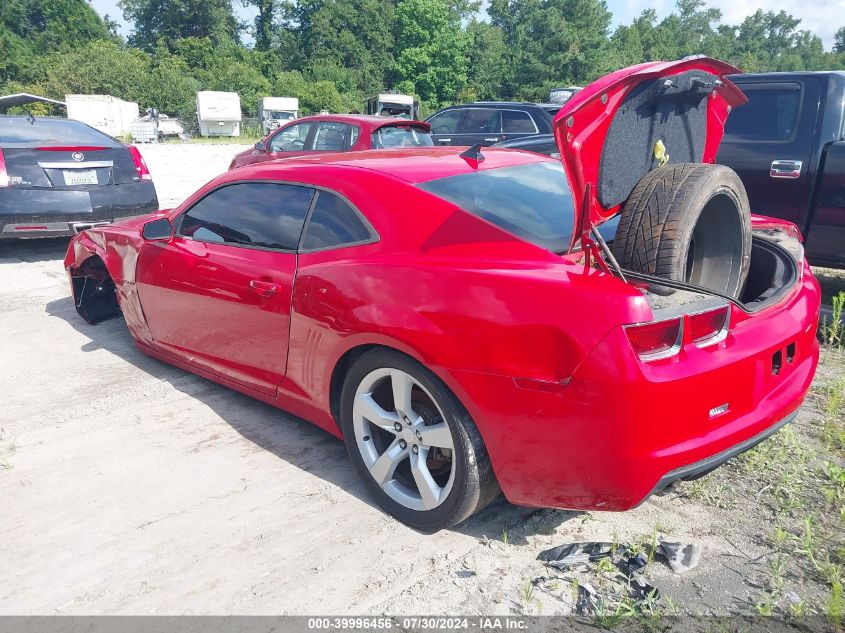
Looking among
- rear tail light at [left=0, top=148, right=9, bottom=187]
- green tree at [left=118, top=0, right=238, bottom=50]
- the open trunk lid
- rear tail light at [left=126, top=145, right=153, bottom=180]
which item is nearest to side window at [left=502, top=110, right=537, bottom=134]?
rear tail light at [left=126, top=145, right=153, bottom=180]

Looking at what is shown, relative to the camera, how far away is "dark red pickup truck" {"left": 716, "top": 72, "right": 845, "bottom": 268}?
526cm

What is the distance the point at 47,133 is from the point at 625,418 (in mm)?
7232

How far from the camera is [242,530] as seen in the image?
9.14ft

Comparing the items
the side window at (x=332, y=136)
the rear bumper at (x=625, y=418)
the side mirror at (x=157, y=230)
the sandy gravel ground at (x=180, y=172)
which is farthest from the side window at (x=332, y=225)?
the sandy gravel ground at (x=180, y=172)

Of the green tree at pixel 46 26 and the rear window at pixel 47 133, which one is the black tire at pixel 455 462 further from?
the green tree at pixel 46 26

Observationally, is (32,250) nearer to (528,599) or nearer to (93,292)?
(93,292)

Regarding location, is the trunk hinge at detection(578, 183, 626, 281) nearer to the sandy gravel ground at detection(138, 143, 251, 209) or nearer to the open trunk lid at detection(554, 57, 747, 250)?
the open trunk lid at detection(554, 57, 747, 250)

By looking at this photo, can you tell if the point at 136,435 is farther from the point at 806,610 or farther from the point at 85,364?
the point at 806,610

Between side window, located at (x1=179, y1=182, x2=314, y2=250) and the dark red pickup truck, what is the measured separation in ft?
13.5

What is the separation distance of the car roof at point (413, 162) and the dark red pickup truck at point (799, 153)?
2895 millimetres

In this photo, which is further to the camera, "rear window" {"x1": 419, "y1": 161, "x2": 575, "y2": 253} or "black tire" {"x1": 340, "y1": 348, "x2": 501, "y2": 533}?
"rear window" {"x1": 419, "y1": 161, "x2": 575, "y2": 253}

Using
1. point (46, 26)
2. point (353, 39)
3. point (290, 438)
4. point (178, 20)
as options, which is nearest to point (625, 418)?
point (290, 438)

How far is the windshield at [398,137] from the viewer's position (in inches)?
363

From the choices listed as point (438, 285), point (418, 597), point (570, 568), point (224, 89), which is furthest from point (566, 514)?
point (224, 89)
